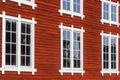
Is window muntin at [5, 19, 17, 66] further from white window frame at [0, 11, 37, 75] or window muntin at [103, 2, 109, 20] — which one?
window muntin at [103, 2, 109, 20]

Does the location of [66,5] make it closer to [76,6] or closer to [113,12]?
[76,6]

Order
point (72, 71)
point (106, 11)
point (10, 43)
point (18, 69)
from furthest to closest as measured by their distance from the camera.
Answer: point (106, 11) < point (72, 71) < point (18, 69) < point (10, 43)

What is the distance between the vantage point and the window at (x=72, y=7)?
800 inches

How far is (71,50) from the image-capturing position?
67.2ft

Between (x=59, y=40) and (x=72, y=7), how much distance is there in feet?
7.75

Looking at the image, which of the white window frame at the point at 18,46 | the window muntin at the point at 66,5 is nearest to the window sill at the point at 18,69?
the white window frame at the point at 18,46

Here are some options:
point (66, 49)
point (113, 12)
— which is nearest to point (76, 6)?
point (66, 49)

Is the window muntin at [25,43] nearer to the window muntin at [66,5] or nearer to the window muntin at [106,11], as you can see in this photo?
the window muntin at [66,5]

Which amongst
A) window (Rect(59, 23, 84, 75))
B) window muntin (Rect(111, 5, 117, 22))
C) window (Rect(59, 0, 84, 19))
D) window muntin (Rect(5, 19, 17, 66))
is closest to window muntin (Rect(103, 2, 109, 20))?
window muntin (Rect(111, 5, 117, 22))

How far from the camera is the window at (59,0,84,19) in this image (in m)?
20.3

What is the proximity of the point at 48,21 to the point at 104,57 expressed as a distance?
6.16m

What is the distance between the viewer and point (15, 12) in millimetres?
16875

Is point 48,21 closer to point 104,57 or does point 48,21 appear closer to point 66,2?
point 66,2

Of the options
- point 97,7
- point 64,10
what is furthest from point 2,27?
point 97,7
